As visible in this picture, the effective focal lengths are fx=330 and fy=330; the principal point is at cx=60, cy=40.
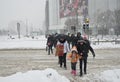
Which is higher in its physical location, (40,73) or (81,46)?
(81,46)

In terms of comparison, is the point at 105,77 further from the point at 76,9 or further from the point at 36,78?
the point at 76,9

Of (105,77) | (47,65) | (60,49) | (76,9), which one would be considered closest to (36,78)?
(105,77)

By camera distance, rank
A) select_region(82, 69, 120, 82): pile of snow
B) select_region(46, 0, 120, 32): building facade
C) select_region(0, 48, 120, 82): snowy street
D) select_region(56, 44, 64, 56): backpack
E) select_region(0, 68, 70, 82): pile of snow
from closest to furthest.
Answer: select_region(0, 68, 70, 82): pile of snow → select_region(82, 69, 120, 82): pile of snow → select_region(0, 48, 120, 82): snowy street → select_region(56, 44, 64, 56): backpack → select_region(46, 0, 120, 32): building facade

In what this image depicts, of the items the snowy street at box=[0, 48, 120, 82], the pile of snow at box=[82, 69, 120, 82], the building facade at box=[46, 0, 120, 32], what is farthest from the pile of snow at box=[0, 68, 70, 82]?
the building facade at box=[46, 0, 120, 32]

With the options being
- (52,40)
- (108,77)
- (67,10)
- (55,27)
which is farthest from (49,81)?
(55,27)

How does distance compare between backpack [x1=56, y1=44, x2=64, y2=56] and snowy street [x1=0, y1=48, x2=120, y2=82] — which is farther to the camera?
backpack [x1=56, y1=44, x2=64, y2=56]

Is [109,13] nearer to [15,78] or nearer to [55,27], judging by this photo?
[55,27]

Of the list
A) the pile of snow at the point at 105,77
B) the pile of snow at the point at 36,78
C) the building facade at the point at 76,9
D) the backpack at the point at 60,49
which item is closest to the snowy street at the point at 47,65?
the pile of snow at the point at 105,77

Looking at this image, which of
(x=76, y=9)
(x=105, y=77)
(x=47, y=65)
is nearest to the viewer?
(x=105, y=77)

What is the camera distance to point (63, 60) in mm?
18469

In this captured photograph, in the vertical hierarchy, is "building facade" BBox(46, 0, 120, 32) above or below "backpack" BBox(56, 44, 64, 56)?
above

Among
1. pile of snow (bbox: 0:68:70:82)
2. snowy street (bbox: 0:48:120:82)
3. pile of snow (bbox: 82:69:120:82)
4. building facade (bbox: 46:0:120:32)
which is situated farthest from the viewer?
building facade (bbox: 46:0:120:32)

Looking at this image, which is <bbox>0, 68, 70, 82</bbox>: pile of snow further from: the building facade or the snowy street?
the building facade

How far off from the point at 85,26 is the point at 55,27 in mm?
147435
